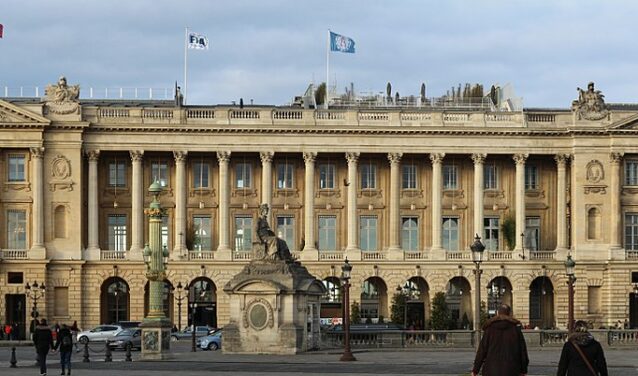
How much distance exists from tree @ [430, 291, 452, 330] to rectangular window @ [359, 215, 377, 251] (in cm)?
678

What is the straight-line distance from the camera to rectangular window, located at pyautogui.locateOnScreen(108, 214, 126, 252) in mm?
119938

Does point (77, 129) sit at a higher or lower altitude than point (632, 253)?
higher

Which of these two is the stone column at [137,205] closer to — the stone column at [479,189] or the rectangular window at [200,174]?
the rectangular window at [200,174]

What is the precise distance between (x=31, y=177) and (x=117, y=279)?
30.6 ft

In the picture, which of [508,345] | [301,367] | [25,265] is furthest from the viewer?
[25,265]

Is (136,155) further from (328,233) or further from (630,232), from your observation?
(630,232)

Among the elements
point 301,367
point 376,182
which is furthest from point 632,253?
point 301,367

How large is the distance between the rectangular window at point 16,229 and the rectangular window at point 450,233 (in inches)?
1176

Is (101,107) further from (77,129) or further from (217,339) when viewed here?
(217,339)

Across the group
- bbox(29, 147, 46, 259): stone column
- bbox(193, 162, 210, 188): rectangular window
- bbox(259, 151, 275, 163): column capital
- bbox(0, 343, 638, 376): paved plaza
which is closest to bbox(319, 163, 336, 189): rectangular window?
bbox(259, 151, 275, 163): column capital

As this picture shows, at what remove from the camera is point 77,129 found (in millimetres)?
116625

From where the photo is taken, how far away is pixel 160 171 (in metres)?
121

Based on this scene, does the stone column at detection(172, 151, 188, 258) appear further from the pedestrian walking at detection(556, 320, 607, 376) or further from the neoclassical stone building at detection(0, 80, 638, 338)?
the pedestrian walking at detection(556, 320, 607, 376)

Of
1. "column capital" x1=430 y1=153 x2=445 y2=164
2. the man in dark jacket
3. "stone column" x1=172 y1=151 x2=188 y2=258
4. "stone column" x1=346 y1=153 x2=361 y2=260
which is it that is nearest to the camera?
the man in dark jacket
